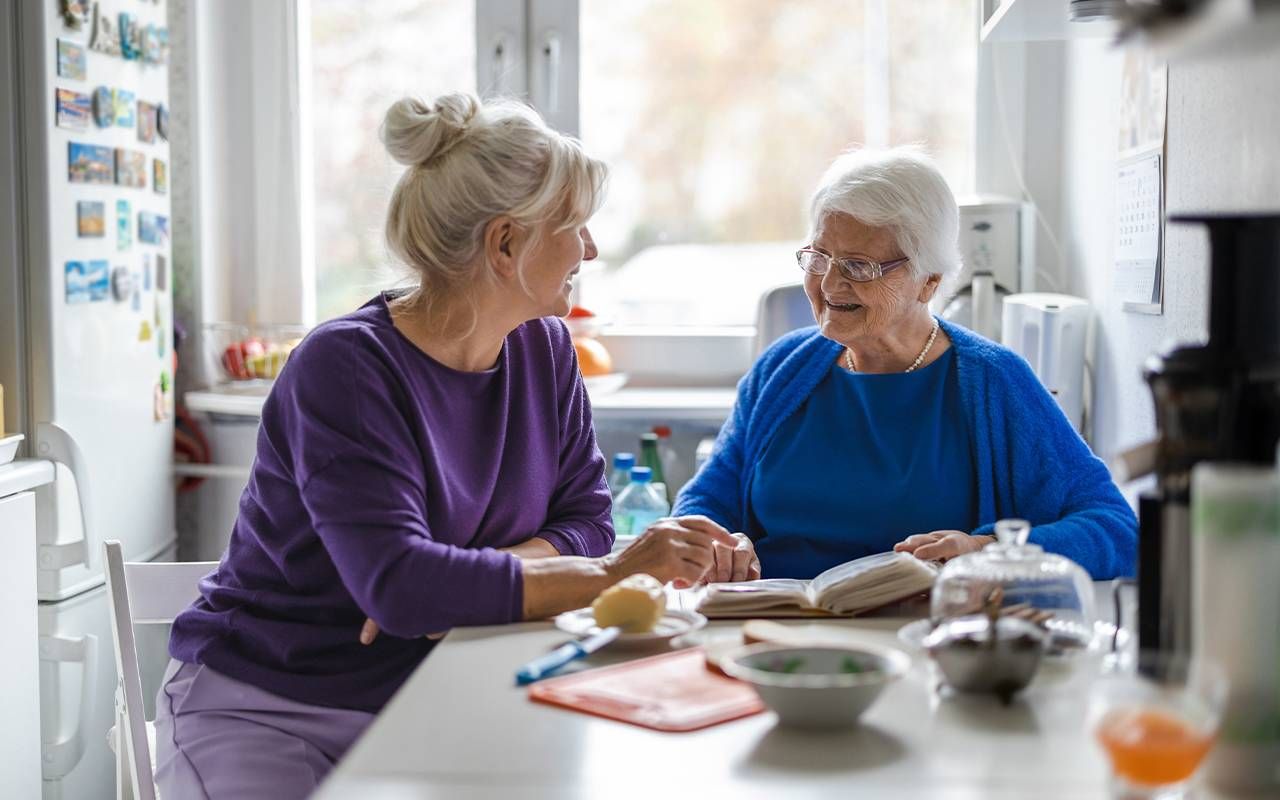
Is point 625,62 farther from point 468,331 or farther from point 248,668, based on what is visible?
point 248,668

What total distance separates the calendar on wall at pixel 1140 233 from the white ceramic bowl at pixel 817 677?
42.1 inches

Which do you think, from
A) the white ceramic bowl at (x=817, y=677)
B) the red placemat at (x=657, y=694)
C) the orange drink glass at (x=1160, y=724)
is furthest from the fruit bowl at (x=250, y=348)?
the orange drink glass at (x=1160, y=724)

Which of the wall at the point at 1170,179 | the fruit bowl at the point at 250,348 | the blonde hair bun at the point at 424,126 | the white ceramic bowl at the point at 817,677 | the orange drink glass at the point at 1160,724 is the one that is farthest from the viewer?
the fruit bowl at the point at 250,348

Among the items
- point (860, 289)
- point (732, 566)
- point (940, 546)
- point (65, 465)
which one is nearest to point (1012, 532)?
point (940, 546)

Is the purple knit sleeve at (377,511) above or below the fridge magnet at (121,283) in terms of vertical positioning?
below

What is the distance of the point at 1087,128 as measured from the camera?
8.91 ft

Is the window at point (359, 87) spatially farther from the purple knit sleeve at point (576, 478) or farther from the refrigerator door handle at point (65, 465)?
the purple knit sleeve at point (576, 478)

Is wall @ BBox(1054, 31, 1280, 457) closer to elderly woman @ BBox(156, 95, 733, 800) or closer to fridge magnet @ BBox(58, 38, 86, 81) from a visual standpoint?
elderly woman @ BBox(156, 95, 733, 800)

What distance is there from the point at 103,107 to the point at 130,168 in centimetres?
15

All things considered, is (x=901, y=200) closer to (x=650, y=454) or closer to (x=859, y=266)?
(x=859, y=266)

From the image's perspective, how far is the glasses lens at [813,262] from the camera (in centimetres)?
202

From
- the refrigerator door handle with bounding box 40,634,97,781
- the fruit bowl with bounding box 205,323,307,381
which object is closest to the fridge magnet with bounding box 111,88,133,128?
the fruit bowl with bounding box 205,323,307,381

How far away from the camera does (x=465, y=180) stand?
5.48 feet

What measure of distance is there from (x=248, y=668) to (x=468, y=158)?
63cm
